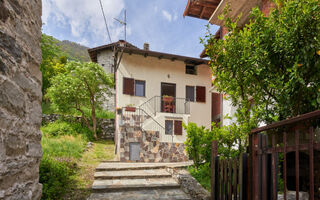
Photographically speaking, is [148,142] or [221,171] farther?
[148,142]

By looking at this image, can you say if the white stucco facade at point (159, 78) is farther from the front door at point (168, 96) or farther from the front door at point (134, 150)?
the front door at point (134, 150)

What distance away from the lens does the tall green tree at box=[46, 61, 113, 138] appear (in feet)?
43.0

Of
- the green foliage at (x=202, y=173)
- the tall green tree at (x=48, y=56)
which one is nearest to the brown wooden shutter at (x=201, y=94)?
the green foliage at (x=202, y=173)

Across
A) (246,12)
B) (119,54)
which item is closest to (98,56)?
(119,54)

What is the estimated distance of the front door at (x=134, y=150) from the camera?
9305mm

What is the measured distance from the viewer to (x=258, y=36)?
3033 millimetres

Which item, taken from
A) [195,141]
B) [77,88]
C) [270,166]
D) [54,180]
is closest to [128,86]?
[77,88]

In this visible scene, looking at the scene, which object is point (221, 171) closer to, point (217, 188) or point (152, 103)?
point (217, 188)

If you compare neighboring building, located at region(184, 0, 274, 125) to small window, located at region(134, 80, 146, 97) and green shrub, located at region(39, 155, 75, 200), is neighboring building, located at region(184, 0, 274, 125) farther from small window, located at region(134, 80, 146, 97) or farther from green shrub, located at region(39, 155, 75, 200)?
small window, located at region(134, 80, 146, 97)

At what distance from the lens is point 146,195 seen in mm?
4586

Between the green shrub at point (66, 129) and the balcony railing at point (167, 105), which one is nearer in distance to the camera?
the green shrub at point (66, 129)

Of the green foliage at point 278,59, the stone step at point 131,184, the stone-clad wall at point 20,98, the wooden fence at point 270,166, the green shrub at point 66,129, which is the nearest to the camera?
the stone-clad wall at point 20,98

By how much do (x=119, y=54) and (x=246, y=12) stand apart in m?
7.99

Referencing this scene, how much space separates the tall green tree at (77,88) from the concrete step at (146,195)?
9702 millimetres
